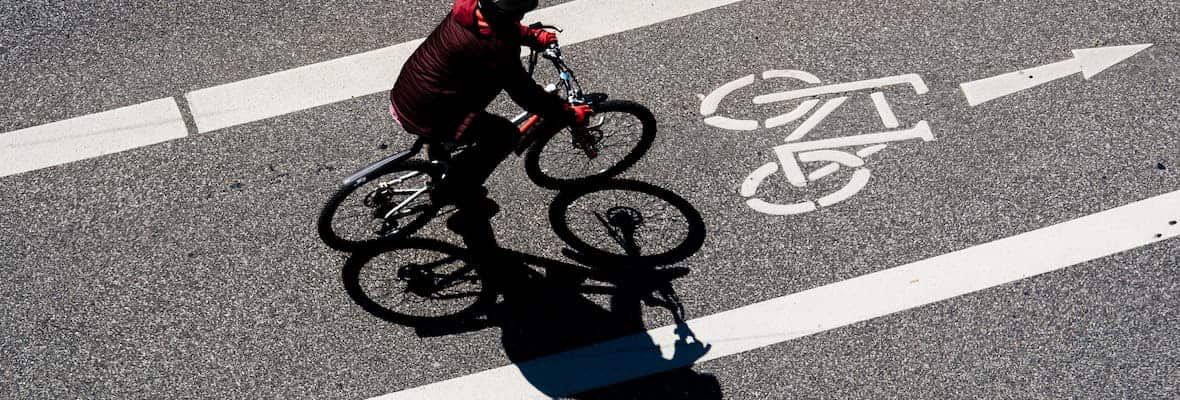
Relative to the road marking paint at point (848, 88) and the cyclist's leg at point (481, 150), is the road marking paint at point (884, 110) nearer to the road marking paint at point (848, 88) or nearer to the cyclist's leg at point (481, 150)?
the road marking paint at point (848, 88)

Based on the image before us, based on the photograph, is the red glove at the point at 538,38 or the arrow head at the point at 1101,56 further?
the arrow head at the point at 1101,56

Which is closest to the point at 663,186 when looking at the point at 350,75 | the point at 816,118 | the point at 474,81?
the point at 816,118

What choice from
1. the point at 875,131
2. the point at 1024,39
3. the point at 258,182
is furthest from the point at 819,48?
the point at 258,182

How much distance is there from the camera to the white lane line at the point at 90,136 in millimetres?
5750

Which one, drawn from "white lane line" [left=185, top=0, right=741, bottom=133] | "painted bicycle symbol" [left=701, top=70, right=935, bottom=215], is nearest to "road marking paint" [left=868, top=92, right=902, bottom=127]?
"painted bicycle symbol" [left=701, top=70, right=935, bottom=215]

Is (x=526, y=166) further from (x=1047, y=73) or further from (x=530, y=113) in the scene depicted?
(x=1047, y=73)

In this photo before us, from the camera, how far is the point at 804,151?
222 inches

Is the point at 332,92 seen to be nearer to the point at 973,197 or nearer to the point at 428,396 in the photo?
the point at 428,396

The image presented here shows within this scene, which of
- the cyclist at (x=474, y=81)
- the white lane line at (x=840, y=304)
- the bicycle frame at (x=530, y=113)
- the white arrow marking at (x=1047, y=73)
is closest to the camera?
the cyclist at (x=474, y=81)

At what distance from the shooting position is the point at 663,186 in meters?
5.54

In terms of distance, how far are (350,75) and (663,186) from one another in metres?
2.21

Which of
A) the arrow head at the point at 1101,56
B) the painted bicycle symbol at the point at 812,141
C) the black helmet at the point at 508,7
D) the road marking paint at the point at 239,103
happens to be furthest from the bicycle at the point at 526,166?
the arrow head at the point at 1101,56

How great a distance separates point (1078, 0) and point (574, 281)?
4.01 m

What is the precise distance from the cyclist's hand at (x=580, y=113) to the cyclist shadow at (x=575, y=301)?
0.74 meters
